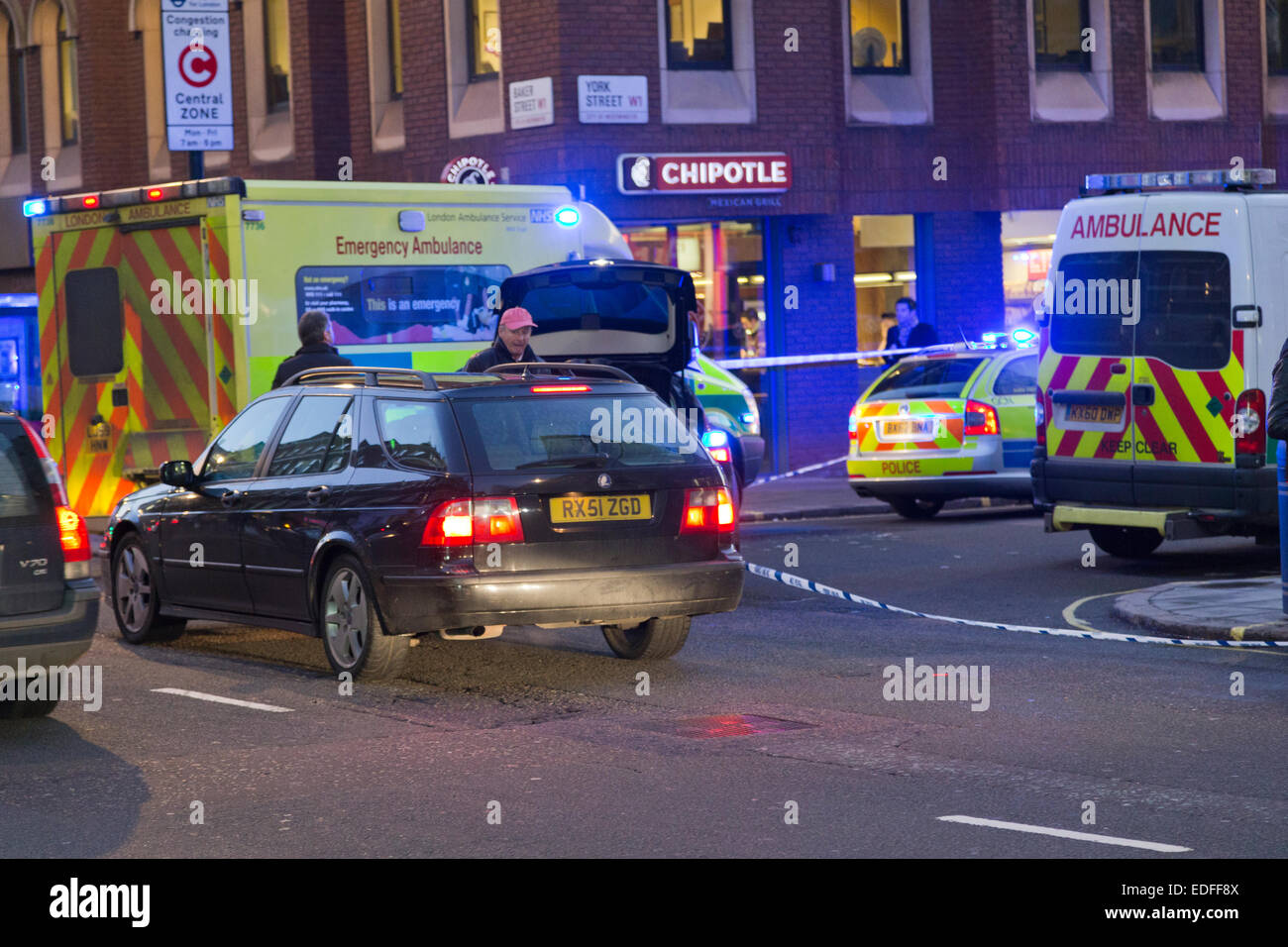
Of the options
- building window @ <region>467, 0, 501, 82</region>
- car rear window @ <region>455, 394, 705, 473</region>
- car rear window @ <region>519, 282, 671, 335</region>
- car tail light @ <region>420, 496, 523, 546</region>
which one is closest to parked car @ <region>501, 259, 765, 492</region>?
car rear window @ <region>519, 282, 671, 335</region>

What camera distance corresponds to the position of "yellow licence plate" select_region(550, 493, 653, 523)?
9.53 metres

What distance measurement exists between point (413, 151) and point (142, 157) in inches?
325

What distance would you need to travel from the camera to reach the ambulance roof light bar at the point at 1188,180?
520 inches

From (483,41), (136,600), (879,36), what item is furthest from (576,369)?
(879,36)

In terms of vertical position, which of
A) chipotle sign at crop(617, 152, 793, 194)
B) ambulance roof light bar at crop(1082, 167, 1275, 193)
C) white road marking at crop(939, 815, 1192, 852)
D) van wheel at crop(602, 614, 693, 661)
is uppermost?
chipotle sign at crop(617, 152, 793, 194)

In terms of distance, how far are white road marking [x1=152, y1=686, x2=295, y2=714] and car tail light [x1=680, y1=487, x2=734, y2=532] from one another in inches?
84.4

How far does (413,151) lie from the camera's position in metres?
25.0

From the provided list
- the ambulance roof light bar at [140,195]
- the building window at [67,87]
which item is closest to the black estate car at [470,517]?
the ambulance roof light bar at [140,195]

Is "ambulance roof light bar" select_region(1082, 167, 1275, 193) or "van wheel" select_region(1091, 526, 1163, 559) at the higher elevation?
"ambulance roof light bar" select_region(1082, 167, 1275, 193)

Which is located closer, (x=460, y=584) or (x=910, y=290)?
(x=460, y=584)

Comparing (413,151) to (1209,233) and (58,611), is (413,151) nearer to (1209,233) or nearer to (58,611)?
(1209,233)

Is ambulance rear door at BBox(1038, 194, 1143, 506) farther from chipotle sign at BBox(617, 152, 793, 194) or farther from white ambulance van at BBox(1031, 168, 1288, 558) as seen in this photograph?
chipotle sign at BBox(617, 152, 793, 194)

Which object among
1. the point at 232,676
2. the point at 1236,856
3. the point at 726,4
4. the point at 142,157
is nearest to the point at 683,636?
the point at 232,676

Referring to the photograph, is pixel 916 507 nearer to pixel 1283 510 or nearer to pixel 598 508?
pixel 1283 510
